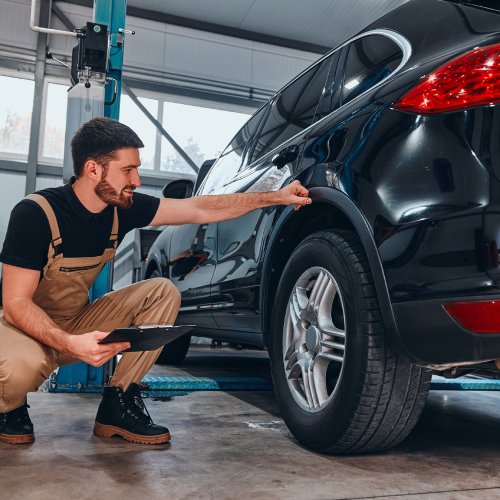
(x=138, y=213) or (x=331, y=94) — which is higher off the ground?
(x=331, y=94)

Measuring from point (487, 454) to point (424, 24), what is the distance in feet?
4.56

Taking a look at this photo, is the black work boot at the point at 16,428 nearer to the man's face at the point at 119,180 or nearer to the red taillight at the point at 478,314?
the man's face at the point at 119,180

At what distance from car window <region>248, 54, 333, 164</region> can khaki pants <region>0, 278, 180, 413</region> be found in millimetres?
817

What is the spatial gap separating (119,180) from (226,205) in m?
0.43

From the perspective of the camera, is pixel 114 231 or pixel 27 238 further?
pixel 114 231

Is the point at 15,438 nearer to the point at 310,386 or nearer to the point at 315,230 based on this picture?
the point at 310,386

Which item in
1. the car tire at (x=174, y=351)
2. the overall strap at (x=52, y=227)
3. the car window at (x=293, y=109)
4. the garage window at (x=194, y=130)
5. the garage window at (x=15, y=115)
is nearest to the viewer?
the overall strap at (x=52, y=227)

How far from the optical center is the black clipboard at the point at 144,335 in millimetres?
1721

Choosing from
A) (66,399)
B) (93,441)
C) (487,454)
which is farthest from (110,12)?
(487,454)

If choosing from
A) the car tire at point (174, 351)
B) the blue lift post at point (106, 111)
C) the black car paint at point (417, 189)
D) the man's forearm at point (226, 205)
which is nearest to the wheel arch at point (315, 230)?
the black car paint at point (417, 189)

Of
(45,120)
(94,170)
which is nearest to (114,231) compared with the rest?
(94,170)

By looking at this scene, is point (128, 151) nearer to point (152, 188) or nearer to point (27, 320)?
point (27, 320)

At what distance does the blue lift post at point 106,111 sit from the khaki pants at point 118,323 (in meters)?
0.88

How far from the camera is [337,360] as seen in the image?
6.08ft
